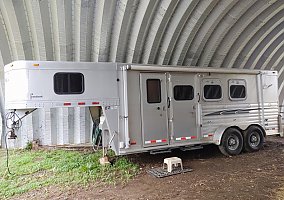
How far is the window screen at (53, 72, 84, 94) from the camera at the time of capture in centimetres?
535

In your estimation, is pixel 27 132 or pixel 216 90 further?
pixel 27 132

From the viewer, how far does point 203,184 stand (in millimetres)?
4922

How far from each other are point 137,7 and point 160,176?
18.7 ft

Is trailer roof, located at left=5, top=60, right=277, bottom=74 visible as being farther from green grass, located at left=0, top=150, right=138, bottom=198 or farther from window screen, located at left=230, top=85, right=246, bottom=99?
green grass, located at left=0, top=150, right=138, bottom=198

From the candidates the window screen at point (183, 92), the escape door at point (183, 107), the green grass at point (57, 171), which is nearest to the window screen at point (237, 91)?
the escape door at point (183, 107)

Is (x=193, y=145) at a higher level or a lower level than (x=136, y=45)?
lower

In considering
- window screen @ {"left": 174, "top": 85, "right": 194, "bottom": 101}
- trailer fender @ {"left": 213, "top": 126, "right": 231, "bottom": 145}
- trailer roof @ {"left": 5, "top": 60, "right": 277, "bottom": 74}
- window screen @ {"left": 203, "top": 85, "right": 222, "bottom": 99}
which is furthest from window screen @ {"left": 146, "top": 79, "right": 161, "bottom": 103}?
trailer fender @ {"left": 213, "top": 126, "right": 231, "bottom": 145}

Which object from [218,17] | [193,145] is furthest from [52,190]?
[218,17]

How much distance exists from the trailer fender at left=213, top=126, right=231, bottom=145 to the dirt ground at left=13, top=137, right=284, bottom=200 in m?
0.54

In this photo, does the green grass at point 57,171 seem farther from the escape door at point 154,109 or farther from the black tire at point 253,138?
the black tire at point 253,138

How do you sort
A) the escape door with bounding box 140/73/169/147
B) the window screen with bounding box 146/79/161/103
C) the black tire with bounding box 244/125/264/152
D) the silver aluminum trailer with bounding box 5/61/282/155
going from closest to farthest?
the silver aluminum trailer with bounding box 5/61/282/155
the escape door with bounding box 140/73/169/147
the window screen with bounding box 146/79/161/103
the black tire with bounding box 244/125/264/152

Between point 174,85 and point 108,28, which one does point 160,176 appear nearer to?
point 174,85

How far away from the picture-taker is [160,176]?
542cm

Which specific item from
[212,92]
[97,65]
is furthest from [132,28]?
[212,92]
